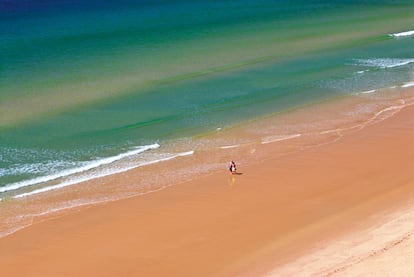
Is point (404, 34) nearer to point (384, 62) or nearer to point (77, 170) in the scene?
point (384, 62)

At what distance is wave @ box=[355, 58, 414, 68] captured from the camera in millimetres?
51781

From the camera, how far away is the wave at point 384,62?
2039 inches

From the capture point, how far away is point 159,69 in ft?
167

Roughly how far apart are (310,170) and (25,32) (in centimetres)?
3543

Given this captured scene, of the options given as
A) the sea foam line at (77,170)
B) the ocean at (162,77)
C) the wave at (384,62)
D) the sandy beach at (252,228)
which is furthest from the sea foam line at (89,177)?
the wave at (384,62)

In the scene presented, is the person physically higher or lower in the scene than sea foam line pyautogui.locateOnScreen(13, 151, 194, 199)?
lower

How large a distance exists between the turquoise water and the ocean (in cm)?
9

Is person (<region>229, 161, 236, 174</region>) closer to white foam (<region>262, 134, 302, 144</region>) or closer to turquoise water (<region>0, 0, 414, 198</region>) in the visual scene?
turquoise water (<region>0, 0, 414, 198</region>)

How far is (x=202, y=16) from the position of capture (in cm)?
6888

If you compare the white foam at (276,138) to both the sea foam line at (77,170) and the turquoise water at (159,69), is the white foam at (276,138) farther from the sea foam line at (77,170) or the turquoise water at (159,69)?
the sea foam line at (77,170)

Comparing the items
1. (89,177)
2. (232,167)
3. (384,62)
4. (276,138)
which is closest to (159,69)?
(384,62)

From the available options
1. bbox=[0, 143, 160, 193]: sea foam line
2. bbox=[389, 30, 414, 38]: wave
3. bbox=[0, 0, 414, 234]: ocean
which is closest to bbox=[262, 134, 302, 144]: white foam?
bbox=[0, 0, 414, 234]: ocean

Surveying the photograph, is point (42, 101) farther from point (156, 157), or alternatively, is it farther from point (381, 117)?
point (381, 117)

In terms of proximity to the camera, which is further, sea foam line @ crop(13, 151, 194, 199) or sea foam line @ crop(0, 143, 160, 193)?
sea foam line @ crop(0, 143, 160, 193)
